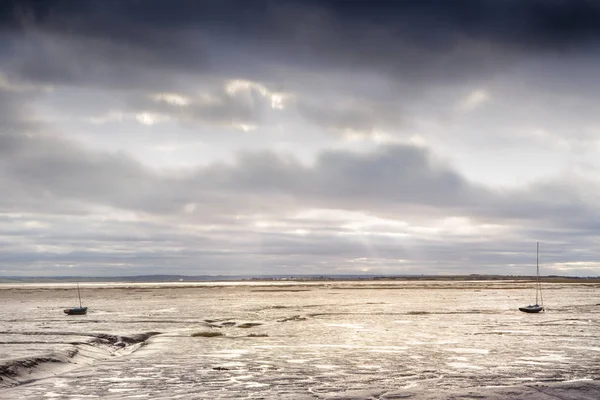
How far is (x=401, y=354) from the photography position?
23.2 meters

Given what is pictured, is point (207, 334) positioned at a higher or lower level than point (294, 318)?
higher

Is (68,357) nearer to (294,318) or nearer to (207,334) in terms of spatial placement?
(207,334)

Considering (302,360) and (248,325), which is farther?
(248,325)

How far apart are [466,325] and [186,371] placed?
22602 millimetres

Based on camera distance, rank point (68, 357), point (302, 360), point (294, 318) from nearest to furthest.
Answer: point (302, 360) < point (68, 357) < point (294, 318)

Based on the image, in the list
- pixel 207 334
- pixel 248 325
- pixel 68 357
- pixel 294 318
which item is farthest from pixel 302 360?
pixel 294 318

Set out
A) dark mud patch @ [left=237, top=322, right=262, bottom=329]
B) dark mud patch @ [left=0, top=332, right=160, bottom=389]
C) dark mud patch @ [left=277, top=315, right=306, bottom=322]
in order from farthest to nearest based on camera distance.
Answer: dark mud patch @ [left=277, top=315, right=306, bottom=322] → dark mud patch @ [left=237, top=322, right=262, bottom=329] → dark mud patch @ [left=0, top=332, right=160, bottom=389]

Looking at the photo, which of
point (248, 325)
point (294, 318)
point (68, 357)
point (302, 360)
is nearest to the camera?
point (302, 360)

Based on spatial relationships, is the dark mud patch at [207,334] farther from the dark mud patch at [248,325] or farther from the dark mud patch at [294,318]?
the dark mud patch at [294,318]

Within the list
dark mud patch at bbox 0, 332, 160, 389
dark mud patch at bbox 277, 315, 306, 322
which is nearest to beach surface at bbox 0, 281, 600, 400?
Answer: dark mud patch at bbox 0, 332, 160, 389

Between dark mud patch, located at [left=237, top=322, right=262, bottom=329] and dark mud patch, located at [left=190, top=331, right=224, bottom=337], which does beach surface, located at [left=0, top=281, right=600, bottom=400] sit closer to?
dark mud patch, located at [left=190, top=331, right=224, bottom=337]

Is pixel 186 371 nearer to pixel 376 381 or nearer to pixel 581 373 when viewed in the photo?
pixel 376 381

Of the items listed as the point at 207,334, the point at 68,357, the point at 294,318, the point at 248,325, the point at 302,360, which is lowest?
the point at 294,318

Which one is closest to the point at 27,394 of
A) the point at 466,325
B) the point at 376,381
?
the point at 376,381
